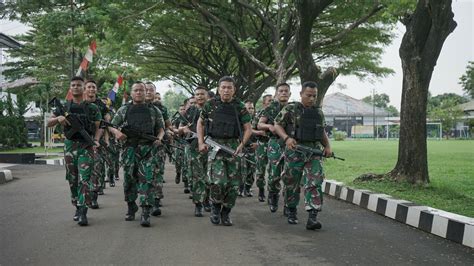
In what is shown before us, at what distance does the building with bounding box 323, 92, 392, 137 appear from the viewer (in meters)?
67.1

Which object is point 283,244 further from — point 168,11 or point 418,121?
point 168,11

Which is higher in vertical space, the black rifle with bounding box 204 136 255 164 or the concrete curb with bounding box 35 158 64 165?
the black rifle with bounding box 204 136 255 164

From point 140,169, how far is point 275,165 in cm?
226

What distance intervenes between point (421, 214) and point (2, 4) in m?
17.7

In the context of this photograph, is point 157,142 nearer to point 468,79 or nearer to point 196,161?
point 196,161

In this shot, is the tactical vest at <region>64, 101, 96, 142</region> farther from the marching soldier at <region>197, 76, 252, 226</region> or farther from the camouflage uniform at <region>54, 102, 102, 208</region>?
the marching soldier at <region>197, 76, 252, 226</region>

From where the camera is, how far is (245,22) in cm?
2244

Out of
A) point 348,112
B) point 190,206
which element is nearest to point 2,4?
point 190,206

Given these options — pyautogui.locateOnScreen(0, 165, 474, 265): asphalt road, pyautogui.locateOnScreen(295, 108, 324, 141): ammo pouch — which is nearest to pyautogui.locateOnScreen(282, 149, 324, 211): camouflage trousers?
pyautogui.locateOnScreen(295, 108, 324, 141): ammo pouch

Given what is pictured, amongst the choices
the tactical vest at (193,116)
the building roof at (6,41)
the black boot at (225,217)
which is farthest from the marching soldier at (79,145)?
the building roof at (6,41)

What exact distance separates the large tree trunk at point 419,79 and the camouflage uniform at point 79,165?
5466mm

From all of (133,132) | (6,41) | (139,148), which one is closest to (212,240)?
(139,148)

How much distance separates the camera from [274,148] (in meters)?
8.80

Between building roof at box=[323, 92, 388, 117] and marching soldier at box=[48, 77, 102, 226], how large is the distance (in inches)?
2884
